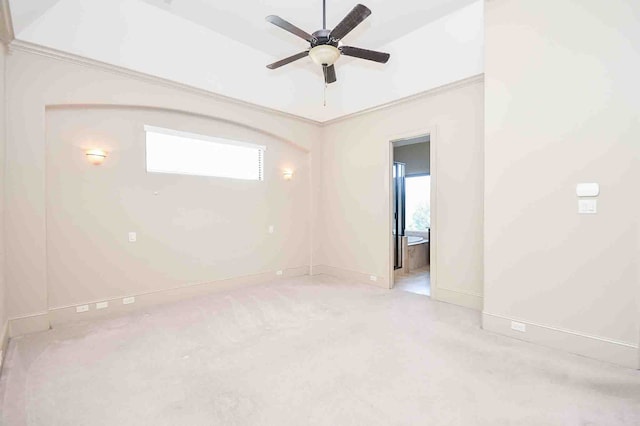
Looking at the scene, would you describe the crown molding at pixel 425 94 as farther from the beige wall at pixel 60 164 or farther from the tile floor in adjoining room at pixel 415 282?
the tile floor in adjoining room at pixel 415 282

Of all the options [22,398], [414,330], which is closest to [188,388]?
[22,398]

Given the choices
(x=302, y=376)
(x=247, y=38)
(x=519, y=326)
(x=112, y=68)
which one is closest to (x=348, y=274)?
(x=519, y=326)

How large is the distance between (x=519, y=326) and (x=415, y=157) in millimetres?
5465

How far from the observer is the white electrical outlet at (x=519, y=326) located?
278cm

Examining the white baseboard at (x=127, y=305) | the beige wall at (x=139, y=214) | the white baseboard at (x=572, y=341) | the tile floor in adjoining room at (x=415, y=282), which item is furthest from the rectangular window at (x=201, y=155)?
the white baseboard at (x=572, y=341)

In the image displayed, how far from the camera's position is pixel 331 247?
552cm

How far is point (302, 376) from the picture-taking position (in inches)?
87.0

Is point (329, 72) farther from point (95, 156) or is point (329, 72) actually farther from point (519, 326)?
point (519, 326)

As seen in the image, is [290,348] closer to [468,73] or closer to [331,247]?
[331,247]

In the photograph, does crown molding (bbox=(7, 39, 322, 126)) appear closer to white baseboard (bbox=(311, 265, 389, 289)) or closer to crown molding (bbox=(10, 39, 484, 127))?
crown molding (bbox=(10, 39, 484, 127))

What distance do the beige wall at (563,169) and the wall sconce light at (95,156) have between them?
442 centimetres

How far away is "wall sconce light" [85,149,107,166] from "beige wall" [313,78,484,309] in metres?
3.52

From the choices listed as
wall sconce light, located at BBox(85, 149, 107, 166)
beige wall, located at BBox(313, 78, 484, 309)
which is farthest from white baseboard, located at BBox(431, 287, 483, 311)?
wall sconce light, located at BBox(85, 149, 107, 166)

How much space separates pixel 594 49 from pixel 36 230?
5646 mm
